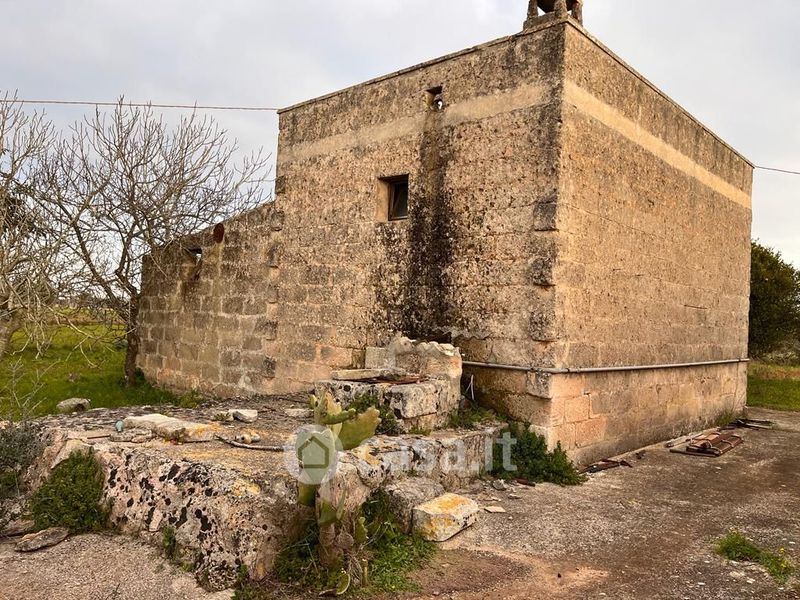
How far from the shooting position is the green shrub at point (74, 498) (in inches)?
153

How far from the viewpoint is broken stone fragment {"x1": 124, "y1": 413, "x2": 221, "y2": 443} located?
177 inches

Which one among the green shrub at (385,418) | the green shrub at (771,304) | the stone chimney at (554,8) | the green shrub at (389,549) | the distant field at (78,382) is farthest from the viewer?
the green shrub at (771,304)

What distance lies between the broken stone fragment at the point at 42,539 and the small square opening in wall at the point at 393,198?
483cm

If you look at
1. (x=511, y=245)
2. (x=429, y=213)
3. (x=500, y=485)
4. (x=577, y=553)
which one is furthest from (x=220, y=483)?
(x=429, y=213)

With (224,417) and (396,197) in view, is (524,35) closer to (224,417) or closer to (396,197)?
(396,197)

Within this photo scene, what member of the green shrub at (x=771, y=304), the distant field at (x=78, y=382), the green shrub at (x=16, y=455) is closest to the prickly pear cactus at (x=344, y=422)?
the green shrub at (x=16, y=455)

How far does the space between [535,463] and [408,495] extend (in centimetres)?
195

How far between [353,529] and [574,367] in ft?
11.1

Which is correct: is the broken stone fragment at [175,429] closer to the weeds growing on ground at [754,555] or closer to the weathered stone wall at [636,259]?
the weathered stone wall at [636,259]

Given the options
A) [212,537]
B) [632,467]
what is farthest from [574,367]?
[212,537]

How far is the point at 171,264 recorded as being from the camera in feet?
35.0

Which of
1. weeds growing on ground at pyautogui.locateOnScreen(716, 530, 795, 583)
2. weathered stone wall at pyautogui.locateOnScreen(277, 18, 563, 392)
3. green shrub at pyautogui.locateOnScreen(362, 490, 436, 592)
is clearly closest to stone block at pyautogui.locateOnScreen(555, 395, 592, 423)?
weathered stone wall at pyautogui.locateOnScreen(277, 18, 563, 392)

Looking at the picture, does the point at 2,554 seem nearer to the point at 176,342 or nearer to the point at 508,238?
the point at 508,238

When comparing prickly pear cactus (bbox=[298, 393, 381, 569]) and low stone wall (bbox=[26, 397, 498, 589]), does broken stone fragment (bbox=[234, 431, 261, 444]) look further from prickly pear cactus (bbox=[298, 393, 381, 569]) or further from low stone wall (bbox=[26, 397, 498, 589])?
prickly pear cactus (bbox=[298, 393, 381, 569])
